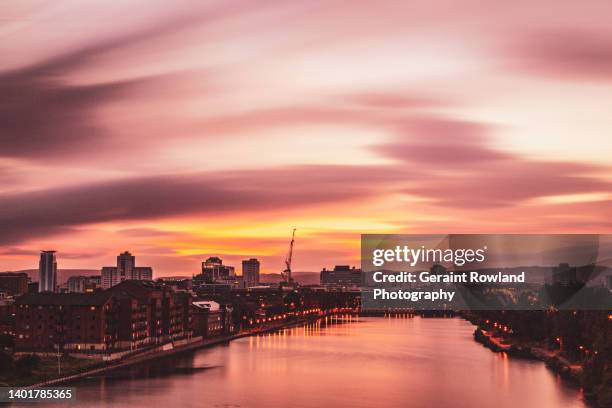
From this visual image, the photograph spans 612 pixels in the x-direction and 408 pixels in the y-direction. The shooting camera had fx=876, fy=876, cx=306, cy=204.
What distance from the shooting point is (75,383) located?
23.4 m

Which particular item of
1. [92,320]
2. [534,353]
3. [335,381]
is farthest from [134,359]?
[534,353]

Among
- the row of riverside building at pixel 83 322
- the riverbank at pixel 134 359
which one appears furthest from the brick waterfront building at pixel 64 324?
the riverbank at pixel 134 359

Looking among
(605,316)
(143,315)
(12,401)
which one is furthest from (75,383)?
(605,316)

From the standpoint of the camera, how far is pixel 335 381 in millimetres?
24578

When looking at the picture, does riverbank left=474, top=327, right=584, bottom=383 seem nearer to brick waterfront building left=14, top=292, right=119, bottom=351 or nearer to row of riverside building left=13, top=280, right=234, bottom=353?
row of riverside building left=13, top=280, right=234, bottom=353

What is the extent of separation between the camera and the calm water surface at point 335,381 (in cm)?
2091

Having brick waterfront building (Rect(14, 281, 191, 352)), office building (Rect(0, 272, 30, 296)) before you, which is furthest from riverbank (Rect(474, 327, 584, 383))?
office building (Rect(0, 272, 30, 296))

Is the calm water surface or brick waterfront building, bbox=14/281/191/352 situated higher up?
brick waterfront building, bbox=14/281/191/352

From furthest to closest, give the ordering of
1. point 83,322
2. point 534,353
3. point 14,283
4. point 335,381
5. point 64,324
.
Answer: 1. point 14,283
2. point 534,353
3. point 64,324
4. point 83,322
5. point 335,381

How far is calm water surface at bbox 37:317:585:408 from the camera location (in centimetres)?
2091

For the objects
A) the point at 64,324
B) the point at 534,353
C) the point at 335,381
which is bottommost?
the point at 335,381

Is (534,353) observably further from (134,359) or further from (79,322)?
(79,322)

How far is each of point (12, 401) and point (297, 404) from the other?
643cm

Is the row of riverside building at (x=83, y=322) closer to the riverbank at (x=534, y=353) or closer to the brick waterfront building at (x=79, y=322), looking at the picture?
the brick waterfront building at (x=79, y=322)
